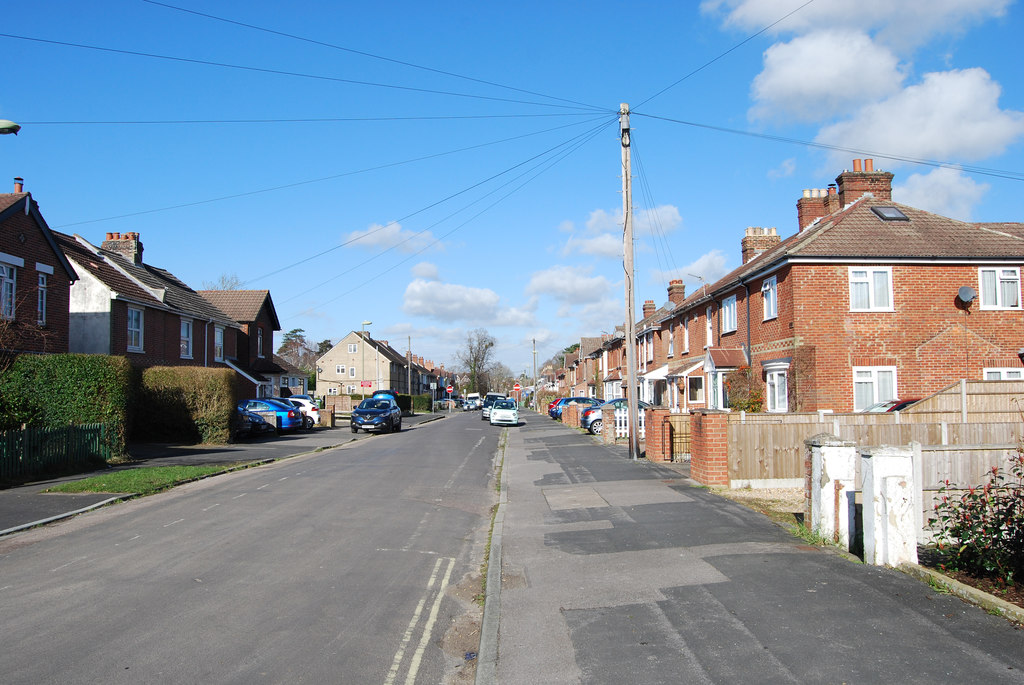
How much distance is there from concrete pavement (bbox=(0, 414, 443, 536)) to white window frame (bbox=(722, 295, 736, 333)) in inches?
607

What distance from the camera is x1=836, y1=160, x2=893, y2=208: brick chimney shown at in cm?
2616

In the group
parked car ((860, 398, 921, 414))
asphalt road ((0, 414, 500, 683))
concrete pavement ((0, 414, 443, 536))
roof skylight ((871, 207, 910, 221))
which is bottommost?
asphalt road ((0, 414, 500, 683))

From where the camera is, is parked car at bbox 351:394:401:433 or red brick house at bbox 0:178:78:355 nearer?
red brick house at bbox 0:178:78:355

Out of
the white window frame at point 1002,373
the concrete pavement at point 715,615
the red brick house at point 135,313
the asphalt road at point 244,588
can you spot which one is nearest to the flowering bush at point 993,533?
the concrete pavement at point 715,615

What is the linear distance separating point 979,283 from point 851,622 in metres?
20.3

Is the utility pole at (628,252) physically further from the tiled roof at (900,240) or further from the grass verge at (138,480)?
the grass verge at (138,480)

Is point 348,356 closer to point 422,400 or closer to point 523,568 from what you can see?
point 422,400

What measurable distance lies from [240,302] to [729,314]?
104ft

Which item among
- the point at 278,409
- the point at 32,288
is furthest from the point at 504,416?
the point at 32,288

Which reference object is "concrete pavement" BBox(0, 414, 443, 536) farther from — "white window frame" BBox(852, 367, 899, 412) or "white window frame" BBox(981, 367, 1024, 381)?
"white window frame" BBox(981, 367, 1024, 381)

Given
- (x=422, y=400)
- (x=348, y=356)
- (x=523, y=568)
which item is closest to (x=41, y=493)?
(x=523, y=568)

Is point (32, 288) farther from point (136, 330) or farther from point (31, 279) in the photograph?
point (136, 330)

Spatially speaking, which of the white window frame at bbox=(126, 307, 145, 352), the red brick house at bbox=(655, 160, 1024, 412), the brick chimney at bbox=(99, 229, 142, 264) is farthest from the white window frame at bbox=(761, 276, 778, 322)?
the brick chimney at bbox=(99, 229, 142, 264)

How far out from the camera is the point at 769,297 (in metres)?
24.3
